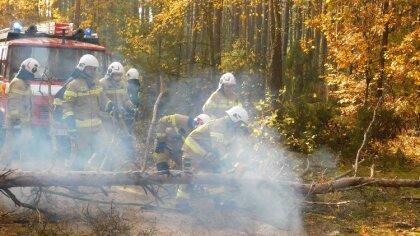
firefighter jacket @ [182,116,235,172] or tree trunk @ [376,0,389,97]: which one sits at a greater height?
tree trunk @ [376,0,389,97]

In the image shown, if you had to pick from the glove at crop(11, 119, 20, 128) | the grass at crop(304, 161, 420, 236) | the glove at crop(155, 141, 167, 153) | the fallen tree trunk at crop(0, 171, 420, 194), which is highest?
the glove at crop(11, 119, 20, 128)

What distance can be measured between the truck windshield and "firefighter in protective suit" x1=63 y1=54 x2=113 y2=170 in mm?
2177

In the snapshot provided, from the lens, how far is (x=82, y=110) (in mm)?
7711

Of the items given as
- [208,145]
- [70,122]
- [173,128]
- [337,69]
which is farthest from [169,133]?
[337,69]

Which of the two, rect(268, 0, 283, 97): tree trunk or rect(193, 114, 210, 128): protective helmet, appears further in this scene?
rect(268, 0, 283, 97): tree trunk

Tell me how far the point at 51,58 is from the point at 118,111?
217 centimetres

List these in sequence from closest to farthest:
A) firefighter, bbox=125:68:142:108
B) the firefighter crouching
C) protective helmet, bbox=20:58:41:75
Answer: protective helmet, bbox=20:58:41:75 < the firefighter crouching < firefighter, bbox=125:68:142:108

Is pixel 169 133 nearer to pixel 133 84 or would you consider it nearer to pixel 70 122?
pixel 70 122

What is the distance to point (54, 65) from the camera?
996 cm

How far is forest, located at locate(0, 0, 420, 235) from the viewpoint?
6703 mm

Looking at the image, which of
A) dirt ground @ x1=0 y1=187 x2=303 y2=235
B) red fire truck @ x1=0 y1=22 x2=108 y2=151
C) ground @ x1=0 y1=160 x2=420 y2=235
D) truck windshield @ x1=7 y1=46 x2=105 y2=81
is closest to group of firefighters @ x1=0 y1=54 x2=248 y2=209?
dirt ground @ x1=0 y1=187 x2=303 y2=235

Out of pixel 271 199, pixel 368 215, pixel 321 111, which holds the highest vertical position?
pixel 321 111

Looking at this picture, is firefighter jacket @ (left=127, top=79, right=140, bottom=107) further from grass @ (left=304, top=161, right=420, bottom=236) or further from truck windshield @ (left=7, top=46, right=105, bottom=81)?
grass @ (left=304, top=161, right=420, bottom=236)

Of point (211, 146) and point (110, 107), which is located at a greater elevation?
point (110, 107)
